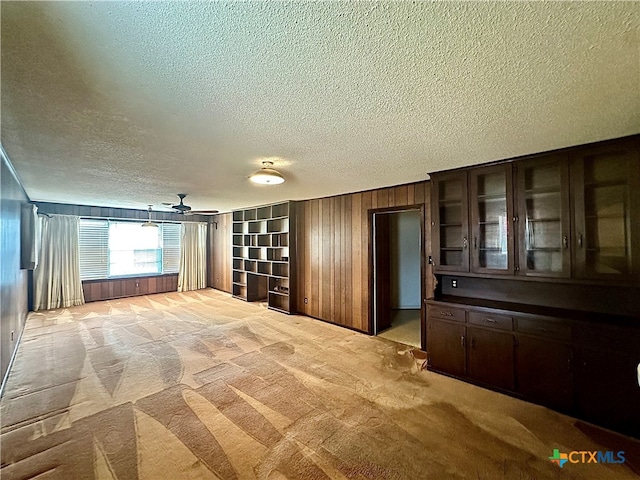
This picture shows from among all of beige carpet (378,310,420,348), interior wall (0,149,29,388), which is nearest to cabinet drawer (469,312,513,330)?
beige carpet (378,310,420,348)

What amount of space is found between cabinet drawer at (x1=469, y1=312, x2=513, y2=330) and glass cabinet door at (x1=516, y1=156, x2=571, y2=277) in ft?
1.81

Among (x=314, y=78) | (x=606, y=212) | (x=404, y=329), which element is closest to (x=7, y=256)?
(x=314, y=78)

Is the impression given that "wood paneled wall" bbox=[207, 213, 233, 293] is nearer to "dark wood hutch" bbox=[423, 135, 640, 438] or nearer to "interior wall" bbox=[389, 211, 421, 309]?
"interior wall" bbox=[389, 211, 421, 309]

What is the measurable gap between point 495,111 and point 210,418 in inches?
131

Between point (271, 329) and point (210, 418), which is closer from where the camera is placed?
point (210, 418)

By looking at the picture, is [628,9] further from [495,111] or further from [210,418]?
[210,418]

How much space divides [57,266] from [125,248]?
4.84 feet

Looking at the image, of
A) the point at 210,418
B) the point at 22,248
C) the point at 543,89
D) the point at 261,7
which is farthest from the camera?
the point at 22,248

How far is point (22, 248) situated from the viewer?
4.32 metres

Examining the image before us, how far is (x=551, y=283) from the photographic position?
9.45 ft

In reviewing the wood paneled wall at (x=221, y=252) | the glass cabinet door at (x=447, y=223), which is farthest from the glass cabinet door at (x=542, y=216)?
the wood paneled wall at (x=221, y=252)

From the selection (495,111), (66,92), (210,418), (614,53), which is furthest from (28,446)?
(614,53)

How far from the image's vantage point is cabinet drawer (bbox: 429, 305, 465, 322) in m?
3.06

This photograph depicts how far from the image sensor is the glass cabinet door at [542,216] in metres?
2.66
